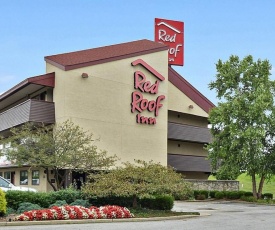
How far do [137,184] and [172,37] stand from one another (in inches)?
1254

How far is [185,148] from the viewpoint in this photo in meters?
50.2

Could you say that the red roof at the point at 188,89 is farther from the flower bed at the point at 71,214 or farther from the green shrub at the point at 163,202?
the flower bed at the point at 71,214

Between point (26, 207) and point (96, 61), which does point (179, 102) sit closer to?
point (96, 61)

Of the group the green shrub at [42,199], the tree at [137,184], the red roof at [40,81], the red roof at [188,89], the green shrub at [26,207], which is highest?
the red roof at [188,89]

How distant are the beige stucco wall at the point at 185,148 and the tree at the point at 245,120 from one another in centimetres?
776

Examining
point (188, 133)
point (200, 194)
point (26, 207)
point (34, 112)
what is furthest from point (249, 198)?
point (26, 207)

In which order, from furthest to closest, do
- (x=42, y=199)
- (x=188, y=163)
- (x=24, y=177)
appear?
(x=188, y=163) → (x=24, y=177) → (x=42, y=199)

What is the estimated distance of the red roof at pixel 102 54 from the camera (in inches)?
1436

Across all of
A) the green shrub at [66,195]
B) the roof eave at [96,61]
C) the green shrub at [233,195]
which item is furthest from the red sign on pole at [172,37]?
the green shrub at [66,195]

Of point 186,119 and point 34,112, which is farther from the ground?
point 186,119

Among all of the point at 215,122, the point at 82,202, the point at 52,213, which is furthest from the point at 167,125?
the point at 52,213

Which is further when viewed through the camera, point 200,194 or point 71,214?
point 200,194

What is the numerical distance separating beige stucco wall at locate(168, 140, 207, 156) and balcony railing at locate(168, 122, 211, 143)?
160 cm

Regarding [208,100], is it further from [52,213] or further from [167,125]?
[52,213]
